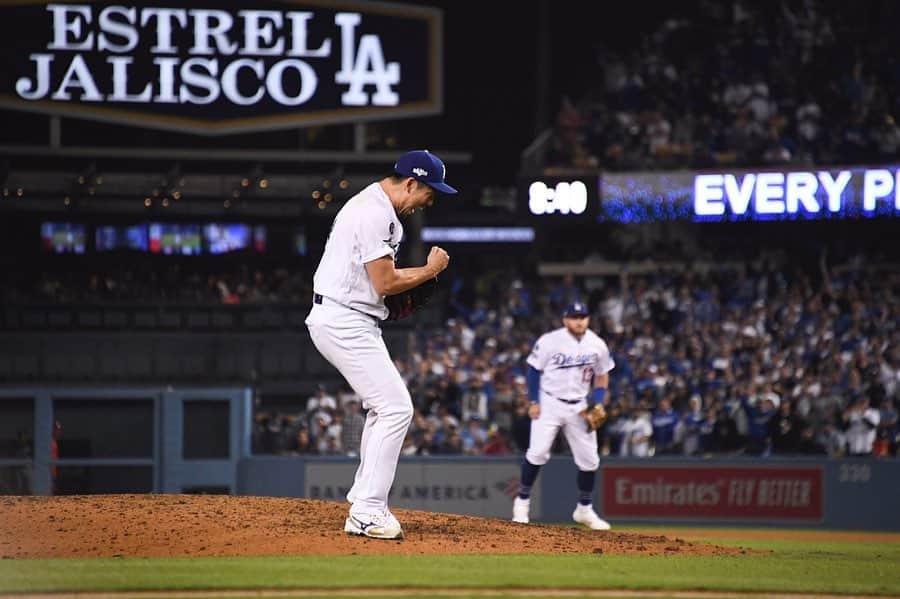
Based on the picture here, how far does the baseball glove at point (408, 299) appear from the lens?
7.43m

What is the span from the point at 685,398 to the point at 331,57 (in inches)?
350

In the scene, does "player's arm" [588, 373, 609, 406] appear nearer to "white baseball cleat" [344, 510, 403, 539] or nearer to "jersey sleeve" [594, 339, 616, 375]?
"jersey sleeve" [594, 339, 616, 375]

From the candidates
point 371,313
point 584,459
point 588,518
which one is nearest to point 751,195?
point 584,459

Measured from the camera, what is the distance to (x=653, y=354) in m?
21.6

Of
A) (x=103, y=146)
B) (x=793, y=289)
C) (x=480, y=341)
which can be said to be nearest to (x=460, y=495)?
(x=480, y=341)

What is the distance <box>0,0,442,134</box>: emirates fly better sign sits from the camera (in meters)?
22.9

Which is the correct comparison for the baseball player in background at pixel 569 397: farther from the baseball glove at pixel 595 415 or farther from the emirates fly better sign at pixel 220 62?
the emirates fly better sign at pixel 220 62

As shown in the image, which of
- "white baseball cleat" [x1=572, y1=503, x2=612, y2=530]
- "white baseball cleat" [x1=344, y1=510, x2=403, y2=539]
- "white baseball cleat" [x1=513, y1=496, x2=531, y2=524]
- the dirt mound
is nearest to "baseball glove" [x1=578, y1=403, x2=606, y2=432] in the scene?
"white baseball cleat" [x1=572, y1=503, x2=612, y2=530]

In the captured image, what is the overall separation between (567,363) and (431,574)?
6170mm

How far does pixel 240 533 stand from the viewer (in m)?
7.72

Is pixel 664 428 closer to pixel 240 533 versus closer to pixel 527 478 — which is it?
pixel 527 478

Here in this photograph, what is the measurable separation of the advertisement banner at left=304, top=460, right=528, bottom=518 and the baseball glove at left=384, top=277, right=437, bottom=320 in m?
10.7

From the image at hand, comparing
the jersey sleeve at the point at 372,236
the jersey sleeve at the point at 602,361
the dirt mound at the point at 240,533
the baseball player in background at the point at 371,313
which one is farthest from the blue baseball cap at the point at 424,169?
the jersey sleeve at the point at 602,361

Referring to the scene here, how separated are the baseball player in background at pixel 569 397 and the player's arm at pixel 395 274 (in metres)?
5.49
